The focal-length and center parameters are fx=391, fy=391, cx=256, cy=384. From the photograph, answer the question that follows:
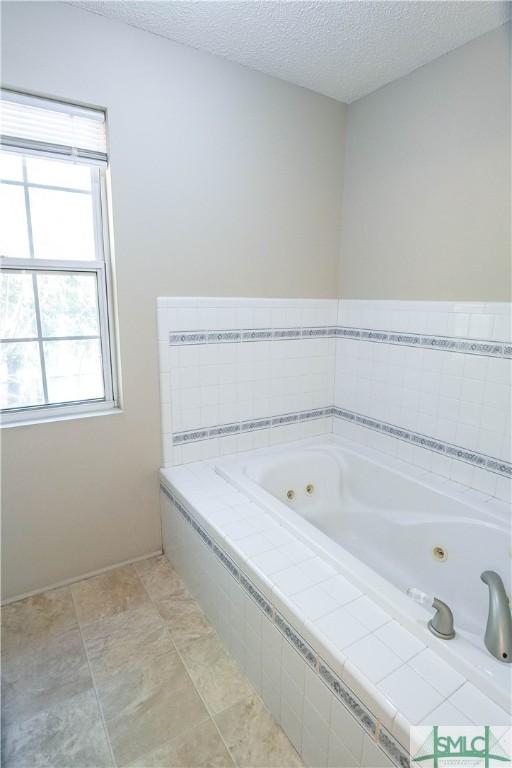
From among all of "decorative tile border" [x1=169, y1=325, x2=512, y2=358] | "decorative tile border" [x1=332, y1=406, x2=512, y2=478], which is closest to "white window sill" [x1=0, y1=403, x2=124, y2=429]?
"decorative tile border" [x1=169, y1=325, x2=512, y2=358]

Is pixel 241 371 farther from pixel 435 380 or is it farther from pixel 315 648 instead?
pixel 315 648

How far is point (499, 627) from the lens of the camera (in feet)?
3.80

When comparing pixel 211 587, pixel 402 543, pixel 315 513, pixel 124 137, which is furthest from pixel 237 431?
pixel 124 137

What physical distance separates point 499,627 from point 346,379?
4.94 feet

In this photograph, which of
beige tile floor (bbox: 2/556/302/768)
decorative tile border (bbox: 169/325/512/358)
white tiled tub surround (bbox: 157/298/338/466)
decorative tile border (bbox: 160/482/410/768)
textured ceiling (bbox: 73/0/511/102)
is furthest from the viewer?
white tiled tub surround (bbox: 157/298/338/466)

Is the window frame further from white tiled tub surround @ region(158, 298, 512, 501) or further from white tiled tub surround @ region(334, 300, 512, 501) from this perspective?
white tiled tub surround @ region(334, 300, 512, 501)

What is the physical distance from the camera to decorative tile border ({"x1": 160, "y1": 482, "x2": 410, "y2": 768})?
0.87 metres

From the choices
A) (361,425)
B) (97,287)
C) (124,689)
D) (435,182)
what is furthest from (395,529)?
(97,287)

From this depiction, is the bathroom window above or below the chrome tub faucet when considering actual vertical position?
above

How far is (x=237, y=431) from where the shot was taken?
86.7 inches

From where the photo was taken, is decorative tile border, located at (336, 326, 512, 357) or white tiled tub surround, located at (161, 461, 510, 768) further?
decorative tile border, located at (336, 326, 512, 357)

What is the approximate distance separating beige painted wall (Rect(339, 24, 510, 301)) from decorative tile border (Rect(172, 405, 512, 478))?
706mm

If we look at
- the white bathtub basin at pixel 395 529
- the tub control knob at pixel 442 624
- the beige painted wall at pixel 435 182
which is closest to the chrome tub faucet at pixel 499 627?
the white bathtub basin at pixel 395 529

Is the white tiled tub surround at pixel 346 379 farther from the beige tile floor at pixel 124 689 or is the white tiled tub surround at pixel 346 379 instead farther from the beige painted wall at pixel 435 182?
the beige tile floor at pixel 124 689
